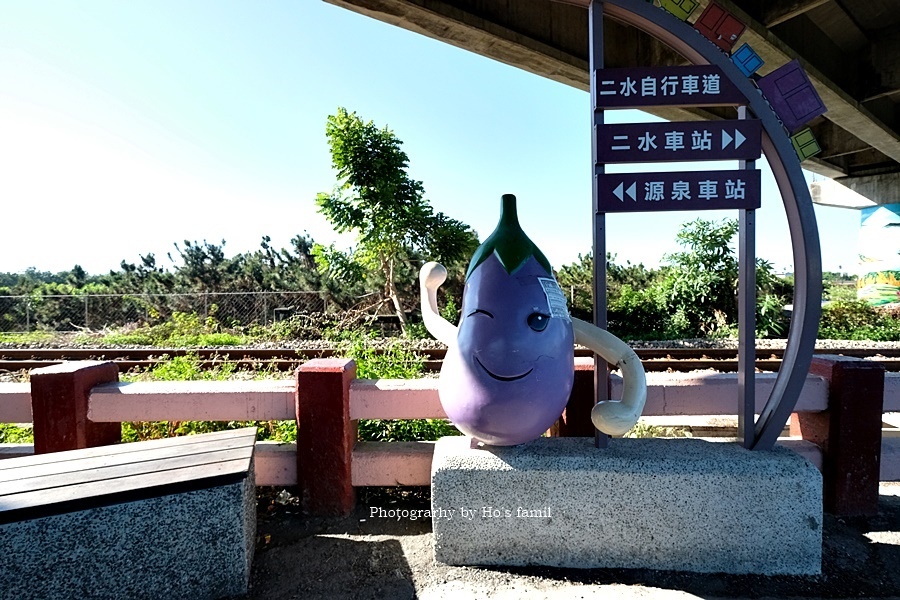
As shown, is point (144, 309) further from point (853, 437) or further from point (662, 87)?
point (853, 437)

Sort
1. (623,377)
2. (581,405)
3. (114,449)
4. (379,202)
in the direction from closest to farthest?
1. (623,377)
2. (114,449)
3. (581,405)
4. (379,202)

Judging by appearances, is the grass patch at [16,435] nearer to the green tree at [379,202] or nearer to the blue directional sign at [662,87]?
the blue directional sign at [662,87]

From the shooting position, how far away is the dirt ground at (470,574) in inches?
85.5

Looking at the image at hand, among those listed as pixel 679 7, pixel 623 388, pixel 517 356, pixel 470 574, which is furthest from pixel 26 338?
pixel 679 7

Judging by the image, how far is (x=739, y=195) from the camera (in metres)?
2.39

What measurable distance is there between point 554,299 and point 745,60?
1670mm

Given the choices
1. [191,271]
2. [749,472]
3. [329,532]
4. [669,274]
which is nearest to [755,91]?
[749,472]

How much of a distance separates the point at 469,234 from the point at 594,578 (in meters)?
9.26

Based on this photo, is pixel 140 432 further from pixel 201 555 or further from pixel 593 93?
pixel 593 93

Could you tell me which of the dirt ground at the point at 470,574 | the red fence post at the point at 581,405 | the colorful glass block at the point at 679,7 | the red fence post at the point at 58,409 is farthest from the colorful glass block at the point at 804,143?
the red fence post at the point at 58,409

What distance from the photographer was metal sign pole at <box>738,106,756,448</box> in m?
2.47

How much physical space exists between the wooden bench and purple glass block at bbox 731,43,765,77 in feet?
10.8

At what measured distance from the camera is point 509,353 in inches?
86.3

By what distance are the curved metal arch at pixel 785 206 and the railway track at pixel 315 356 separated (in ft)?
16.0
